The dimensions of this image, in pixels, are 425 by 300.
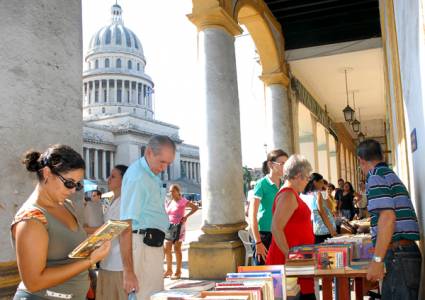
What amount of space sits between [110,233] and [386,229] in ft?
6.07

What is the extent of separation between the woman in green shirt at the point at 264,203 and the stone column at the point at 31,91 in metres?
2.17

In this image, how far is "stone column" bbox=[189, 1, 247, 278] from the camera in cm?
663

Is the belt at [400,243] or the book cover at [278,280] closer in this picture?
the book cover at [278,280]

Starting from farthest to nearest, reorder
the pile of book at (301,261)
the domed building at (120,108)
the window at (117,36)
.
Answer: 1. the window at (117,36)
2. the domed building at (120,108)
3. the pile of book at (301,261)

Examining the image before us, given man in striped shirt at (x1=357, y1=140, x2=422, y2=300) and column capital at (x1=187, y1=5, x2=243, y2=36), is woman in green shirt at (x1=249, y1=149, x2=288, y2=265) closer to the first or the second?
man in striped shirt at (x1=357, y1=140, x2=422, y2=300)

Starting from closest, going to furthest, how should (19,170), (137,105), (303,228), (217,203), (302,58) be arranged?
(19,170) → (303,228) → (217,203) → (302,58) → (137,105)

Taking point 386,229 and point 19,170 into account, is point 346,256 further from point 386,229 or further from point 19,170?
point 19,170

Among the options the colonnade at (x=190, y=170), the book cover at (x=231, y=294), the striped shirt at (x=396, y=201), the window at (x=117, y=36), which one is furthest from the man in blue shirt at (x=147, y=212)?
the window at (x=117, y=36)

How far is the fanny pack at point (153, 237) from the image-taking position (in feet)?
10.1

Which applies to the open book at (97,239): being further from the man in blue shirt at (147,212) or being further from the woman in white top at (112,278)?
the woman in white top at (112,278)

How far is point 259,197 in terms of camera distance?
15.6ft

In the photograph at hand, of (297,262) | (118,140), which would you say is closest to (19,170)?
(297,262)

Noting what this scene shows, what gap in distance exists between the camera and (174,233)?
785 centimetres

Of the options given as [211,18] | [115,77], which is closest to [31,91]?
[211,18]
